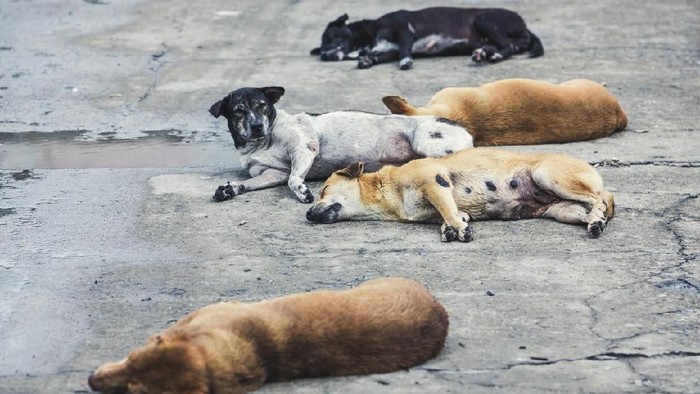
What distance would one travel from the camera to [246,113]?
7777mm

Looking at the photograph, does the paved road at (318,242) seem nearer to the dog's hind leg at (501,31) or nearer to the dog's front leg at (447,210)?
the dog's front leg at (447,210)

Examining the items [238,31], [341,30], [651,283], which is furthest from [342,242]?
[238,31]

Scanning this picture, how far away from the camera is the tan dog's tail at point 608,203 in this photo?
656cm

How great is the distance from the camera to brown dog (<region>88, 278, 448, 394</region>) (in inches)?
164

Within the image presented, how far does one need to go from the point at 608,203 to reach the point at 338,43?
16.7 ft

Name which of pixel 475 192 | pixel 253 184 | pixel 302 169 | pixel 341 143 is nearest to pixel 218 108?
pixel 253 184

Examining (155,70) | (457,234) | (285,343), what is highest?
(285,343)

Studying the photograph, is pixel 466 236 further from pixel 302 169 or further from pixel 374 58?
pixel 374 58

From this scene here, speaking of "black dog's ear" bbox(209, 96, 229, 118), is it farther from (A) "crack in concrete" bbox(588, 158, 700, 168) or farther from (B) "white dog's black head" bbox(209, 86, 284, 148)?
(A) "crack in concrete" bbox(588, 158, 700, 168)

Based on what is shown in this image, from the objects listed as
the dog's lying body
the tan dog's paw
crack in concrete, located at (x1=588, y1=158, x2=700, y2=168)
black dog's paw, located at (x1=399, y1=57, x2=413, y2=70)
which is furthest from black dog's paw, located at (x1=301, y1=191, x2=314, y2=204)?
black dog's paw, located at (x1=399, y1=57, x2=413, y2=70)

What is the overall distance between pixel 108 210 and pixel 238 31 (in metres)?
5.76

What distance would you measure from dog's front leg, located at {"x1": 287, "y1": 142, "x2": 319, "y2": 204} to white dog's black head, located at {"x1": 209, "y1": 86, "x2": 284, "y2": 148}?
12.1 inches

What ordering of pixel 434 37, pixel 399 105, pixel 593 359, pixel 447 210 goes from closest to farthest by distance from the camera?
pixel 593 359, pixel 447 210, pixel 399 105, pixel 434 37

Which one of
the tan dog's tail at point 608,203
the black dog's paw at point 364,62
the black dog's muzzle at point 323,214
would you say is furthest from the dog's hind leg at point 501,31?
the black dog's muzzle at point 323,214
